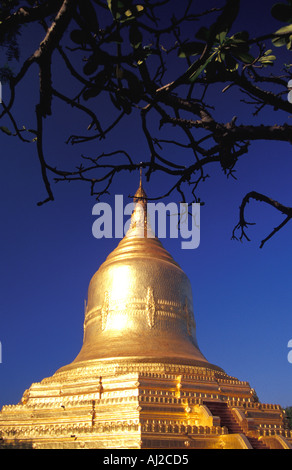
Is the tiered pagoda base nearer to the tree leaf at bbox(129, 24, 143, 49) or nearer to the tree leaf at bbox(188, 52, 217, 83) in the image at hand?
the tree leaf at bbox(188, 52, 217, 83)

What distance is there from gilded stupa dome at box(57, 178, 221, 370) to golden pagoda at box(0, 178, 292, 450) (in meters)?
0.04

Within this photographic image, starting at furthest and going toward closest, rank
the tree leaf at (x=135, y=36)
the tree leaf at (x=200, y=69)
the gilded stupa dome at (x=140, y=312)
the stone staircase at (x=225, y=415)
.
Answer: the gilded stupa dome at (x=140, y=312)
the stone staircase at (x=225, y=415)
the tree leaf at (x=135, y=36)
the tree leaf at (x=200, y=69)

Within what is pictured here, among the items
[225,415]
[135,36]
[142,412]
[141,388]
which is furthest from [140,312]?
[135,36]

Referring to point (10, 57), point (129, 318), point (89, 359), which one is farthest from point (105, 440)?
point (10, 57)

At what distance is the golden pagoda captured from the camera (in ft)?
30.8

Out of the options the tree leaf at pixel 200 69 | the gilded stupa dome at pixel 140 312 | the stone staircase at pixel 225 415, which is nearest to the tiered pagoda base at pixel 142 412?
the stone staircase at pixel 225 415

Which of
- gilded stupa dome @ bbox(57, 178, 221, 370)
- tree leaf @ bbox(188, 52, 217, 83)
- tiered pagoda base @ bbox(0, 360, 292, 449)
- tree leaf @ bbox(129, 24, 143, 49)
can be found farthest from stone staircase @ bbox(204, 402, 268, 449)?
tree leaf @ bbox(129, 24, 143, 49)

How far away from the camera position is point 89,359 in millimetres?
13500

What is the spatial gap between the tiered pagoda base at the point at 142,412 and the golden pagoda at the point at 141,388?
3cm

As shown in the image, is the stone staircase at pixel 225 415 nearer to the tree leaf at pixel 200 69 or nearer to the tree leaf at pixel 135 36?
the tree leaf at pixel 200 69

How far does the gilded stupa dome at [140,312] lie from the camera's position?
13.7 m

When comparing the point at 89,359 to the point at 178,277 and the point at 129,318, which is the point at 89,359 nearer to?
the point at 129,318

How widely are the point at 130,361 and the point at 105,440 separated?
374 centimetres

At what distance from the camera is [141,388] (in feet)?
35.7
